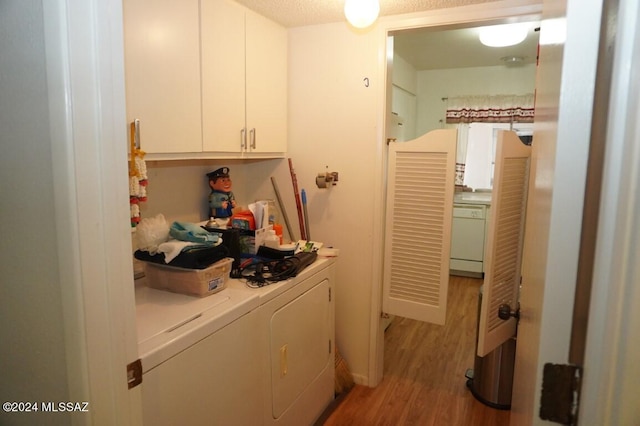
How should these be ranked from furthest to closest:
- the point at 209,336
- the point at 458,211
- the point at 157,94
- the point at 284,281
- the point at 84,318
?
the point at 458,211
the point at 284,281
the point at 157,94
the point at 209,336
the point at 84,318

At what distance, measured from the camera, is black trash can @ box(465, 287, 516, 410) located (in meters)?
2.41

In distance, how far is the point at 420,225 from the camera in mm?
2422

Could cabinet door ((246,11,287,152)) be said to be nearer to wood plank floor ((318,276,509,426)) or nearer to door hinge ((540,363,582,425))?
wood plank floor ((318,276,509,426))

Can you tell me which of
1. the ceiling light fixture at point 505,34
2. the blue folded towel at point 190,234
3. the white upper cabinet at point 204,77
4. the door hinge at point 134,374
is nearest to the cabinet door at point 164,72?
the white upper cabinet at point 204,77

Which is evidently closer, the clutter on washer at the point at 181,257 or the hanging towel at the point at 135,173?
the hanging towel at the point at 135,173

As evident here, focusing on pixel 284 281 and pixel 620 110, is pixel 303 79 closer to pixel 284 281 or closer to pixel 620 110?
pixel 284 281

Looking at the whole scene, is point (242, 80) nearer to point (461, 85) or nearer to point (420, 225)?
point (420, 225)

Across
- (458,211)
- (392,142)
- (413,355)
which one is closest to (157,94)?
(392,142)

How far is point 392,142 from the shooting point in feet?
8.05

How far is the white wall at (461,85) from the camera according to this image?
4.72m

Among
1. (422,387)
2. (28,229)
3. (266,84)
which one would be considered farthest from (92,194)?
(422,387)

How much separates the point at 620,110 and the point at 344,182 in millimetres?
2054

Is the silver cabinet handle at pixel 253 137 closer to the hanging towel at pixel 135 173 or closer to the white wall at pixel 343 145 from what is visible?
the white wall at pixel 343 145

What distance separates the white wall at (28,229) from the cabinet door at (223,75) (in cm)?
99
